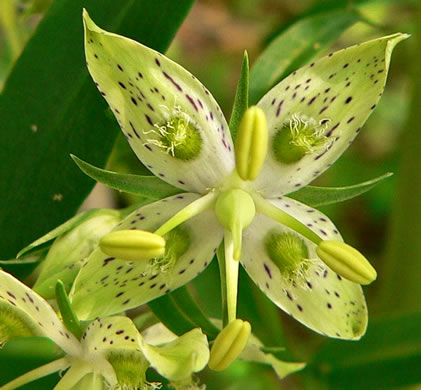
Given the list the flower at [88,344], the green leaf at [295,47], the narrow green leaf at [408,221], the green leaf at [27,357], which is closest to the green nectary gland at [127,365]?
the flower at [88,344]

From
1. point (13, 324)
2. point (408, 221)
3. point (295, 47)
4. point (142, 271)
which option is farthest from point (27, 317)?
point (408, 221)

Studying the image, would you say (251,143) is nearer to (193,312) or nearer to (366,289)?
(193,312)

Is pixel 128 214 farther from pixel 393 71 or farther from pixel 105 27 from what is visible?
pixel 393 71

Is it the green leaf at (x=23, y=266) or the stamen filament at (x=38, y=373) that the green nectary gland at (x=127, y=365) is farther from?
the green leaf at (x=23, y=266)

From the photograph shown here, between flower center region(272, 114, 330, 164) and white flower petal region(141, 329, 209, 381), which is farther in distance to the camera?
flower center region(272, 114, 330, 164)

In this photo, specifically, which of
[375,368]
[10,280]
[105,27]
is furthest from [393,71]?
[10,280]

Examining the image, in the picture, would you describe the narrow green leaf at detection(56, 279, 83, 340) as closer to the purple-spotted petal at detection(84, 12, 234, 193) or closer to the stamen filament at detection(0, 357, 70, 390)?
the stamen filament at detection(0, 357, 70, 390)

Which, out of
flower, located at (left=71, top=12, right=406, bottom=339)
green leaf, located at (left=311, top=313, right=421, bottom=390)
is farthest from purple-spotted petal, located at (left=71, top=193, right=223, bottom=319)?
green leaf, located at (left=311, top=313, right=421, bottom=390)

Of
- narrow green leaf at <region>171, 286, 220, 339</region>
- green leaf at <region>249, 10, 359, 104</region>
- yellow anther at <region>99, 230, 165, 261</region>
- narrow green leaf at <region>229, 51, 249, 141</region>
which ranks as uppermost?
green leaf at <region>249, 10, 359, 104</region>
